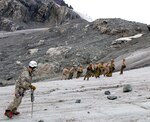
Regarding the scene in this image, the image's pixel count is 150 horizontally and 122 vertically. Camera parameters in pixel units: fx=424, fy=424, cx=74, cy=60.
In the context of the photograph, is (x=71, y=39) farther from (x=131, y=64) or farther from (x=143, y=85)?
(x=143, y=85)

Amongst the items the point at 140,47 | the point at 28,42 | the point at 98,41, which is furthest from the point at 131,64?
the point at 28,42

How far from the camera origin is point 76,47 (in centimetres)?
6044

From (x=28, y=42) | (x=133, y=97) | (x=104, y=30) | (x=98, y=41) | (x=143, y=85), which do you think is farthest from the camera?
(x=28, y=42)

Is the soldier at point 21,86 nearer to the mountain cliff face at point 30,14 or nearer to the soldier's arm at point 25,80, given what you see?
the soldier's arm at point 25,80

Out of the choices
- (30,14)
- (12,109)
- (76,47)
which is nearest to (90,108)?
(12,109)

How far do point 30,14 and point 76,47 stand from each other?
56.5m

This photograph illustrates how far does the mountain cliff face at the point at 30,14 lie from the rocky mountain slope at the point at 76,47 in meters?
25.2

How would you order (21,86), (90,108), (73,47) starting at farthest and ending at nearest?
(73,47), (90,108), (21,86)

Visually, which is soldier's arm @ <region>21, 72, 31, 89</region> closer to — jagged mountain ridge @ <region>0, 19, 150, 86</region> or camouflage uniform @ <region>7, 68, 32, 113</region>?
camouflage uniform @ <region>7, 68, 32, 113</region>

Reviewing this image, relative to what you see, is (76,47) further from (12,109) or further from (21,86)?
(12,109)

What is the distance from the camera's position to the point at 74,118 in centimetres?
1301

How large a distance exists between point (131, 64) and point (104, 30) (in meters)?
28.0

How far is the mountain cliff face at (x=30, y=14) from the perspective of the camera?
4269 inches

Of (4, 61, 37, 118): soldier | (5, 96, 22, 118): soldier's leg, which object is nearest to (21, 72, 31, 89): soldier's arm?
(4, 61, 37, 118): soldier
